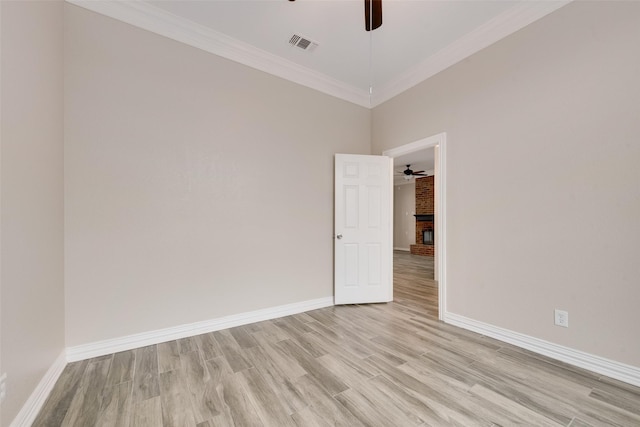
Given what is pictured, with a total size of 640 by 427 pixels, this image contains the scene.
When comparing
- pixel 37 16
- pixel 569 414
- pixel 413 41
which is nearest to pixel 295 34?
pixel 413 41

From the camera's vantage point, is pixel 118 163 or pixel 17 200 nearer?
pixel 17 200

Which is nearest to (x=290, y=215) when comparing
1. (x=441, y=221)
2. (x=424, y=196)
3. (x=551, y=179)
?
(x=441, y=221)

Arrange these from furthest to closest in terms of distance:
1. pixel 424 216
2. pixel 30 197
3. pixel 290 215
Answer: pixel 424 216
pixel 290 215
pixel 30 197

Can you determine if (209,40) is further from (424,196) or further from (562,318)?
(424,196)

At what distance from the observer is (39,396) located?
1575 millimetres

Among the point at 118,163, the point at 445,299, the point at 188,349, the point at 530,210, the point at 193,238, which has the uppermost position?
the point at 118,163

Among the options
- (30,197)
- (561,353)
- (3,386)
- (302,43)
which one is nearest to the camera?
(3,386)

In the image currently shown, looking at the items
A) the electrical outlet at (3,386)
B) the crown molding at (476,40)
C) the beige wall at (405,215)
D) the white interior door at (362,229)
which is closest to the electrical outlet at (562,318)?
the white interior door at (362,229)

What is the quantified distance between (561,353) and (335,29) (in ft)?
12.1

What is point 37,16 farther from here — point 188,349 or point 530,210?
point 530,210

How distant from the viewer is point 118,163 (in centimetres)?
226

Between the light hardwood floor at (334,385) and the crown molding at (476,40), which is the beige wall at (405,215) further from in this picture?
the light hardwood floor at (334,385)

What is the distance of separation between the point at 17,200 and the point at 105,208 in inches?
32.8

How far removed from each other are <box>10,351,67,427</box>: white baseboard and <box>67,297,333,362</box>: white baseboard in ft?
0.46
